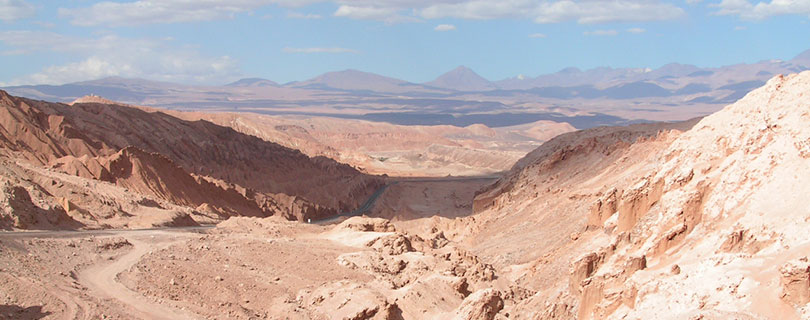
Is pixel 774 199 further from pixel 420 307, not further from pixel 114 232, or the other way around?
pixel 114 232

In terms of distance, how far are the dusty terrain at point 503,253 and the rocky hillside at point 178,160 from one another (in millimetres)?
3511

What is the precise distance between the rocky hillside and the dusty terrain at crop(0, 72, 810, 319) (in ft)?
11.5

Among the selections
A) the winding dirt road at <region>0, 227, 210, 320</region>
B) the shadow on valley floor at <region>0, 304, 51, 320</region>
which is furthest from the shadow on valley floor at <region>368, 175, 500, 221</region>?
the shadow on valley floor at <region>0, 304, 51, 320</region>

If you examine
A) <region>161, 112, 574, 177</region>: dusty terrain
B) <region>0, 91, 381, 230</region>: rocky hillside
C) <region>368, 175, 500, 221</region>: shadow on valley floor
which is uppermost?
<region>0, 91, 381, 230</region>: rocky hillside

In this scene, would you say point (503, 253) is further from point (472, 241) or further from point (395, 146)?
point (395, 146)

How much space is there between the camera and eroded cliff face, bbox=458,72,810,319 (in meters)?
13.6

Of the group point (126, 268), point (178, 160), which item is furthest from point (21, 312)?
point (178, 160)

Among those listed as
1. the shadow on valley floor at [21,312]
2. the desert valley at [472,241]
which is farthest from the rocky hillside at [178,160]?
the shadow on valley floor at [21,312]

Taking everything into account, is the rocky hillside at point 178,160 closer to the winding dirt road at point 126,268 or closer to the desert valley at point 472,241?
the desert valley at point 472,241

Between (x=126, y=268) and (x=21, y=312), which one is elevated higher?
(x=21, y=312)

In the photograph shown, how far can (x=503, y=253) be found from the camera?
34.0 meters

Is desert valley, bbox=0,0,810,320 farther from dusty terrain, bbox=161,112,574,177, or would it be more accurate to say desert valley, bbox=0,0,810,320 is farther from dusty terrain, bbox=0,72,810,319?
dusty terrain, bbox=161,112,574,177

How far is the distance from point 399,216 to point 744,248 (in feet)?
138

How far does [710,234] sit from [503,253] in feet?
58.2
